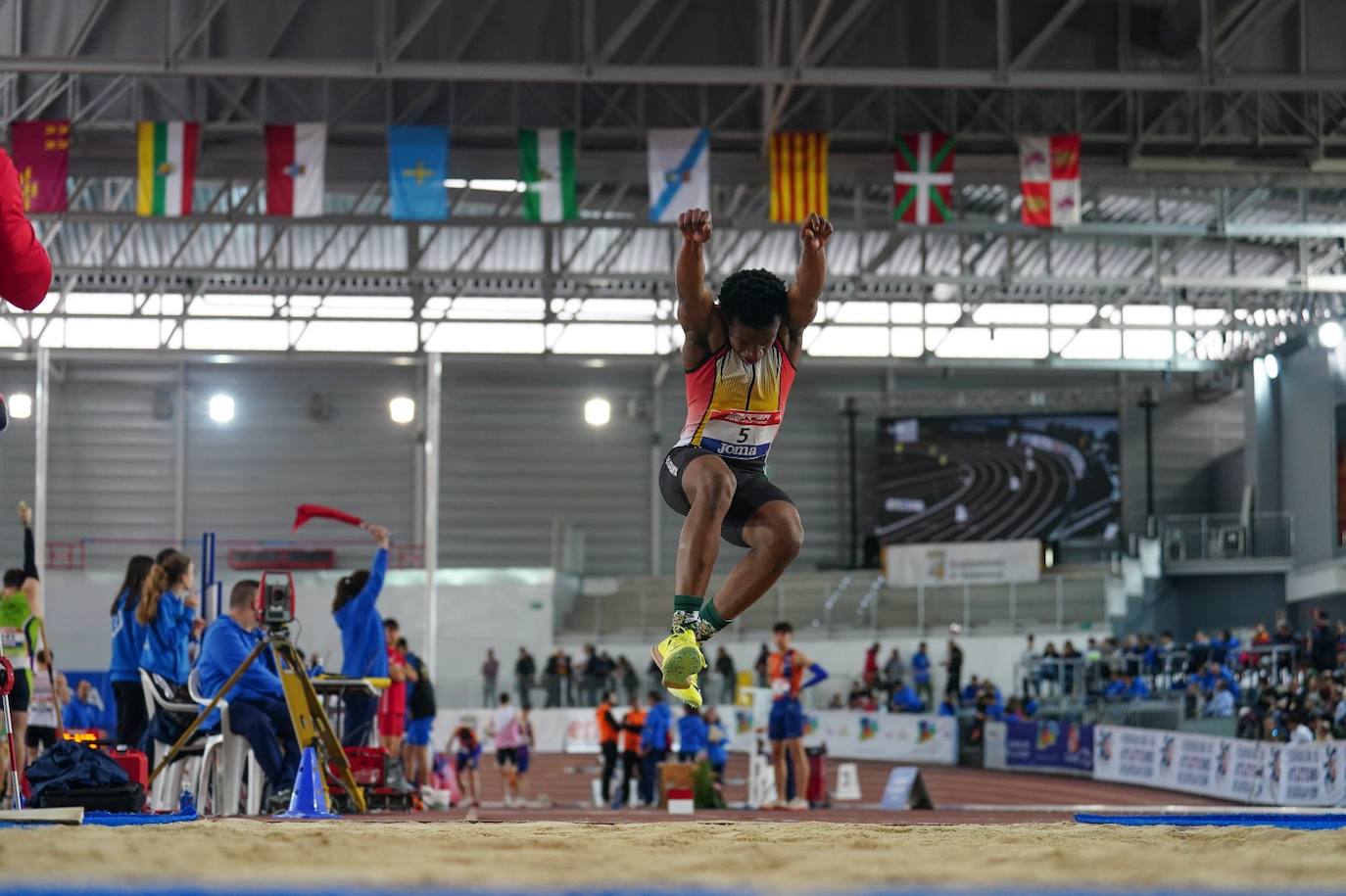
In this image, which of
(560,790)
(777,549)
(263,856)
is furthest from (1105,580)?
(263,856)

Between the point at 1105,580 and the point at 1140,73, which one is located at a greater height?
the point at 1140,73

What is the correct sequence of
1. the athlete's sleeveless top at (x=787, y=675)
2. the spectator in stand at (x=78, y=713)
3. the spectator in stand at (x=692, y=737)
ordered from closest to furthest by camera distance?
the athlete's sleeveless top at (x=787, y=675) → the spectator in stand at (x=78, y=713) → the spectator in stand at (x=692, y=737)

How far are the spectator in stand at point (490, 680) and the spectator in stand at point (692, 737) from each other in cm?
1304

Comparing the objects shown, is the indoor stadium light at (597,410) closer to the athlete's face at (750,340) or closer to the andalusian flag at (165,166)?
the andalusian flag at (165,166)

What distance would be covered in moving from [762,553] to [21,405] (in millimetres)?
29376

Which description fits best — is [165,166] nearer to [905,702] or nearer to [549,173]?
[549,173]

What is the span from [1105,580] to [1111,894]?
3038cm

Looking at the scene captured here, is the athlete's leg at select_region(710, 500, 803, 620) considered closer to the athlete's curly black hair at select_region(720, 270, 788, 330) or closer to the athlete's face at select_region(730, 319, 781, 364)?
the athlete's face at select_region(730, 319, 781, 364)

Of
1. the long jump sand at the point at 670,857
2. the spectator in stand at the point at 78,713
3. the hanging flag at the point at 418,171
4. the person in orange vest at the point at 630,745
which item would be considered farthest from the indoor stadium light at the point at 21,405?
the long jump sand at the point at 670,857

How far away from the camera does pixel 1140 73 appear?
1778cm

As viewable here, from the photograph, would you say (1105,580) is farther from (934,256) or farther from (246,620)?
(246,620)

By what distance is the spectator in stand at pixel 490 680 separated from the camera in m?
31.5

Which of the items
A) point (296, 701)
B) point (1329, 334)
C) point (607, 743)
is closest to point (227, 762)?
point (296, 701)

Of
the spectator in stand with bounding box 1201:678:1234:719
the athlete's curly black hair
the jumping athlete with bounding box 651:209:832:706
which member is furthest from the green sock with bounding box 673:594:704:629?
the spectator in stand with bounding box 1201:678:1234:719
